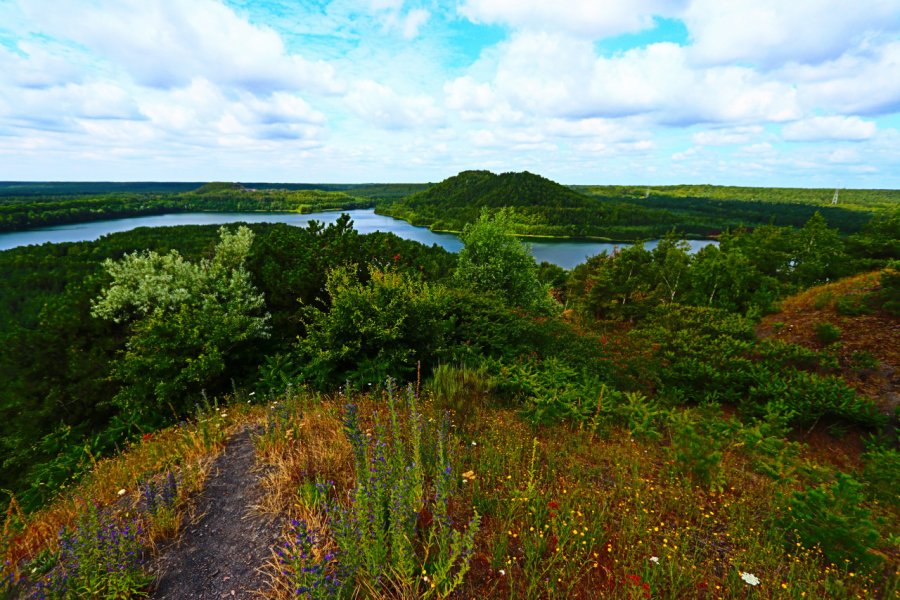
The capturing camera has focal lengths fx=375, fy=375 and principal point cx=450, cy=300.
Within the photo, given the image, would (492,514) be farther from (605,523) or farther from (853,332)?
A: (853,332)

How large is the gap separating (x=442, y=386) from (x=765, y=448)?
463 cm

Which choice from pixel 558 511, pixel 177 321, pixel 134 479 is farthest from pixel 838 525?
pixel 177 321

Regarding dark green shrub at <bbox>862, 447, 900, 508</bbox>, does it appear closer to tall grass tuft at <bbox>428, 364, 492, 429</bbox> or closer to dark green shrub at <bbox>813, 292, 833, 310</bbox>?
tall grass tuft at <bbox>428, 364, 492, 429</bbox>

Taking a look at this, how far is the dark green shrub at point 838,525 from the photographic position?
121 inches

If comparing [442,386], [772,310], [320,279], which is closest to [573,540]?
[442,386]

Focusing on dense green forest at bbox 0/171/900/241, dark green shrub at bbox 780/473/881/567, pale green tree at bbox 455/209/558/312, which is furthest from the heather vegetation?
dense green forest at bbox 0/171/900/241

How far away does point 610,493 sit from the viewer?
3861 millimetres

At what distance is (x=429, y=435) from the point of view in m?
4.45

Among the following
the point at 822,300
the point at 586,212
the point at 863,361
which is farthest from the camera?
the point at 586,212

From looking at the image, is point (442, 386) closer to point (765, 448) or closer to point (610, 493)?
point (610, 493)

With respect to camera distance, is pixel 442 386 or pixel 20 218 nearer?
pixel 442 386

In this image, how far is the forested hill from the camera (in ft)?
419

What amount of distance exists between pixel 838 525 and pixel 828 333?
11639mm

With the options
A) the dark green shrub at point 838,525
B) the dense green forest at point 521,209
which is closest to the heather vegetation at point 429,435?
the dark green shrub at point 838,525
